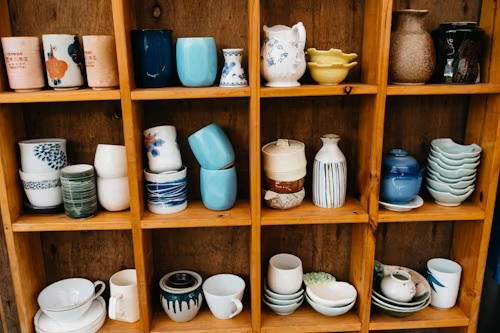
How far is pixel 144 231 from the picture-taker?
1.42m

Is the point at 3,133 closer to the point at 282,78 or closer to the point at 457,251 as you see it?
the point at 282,78

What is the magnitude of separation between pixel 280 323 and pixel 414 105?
2.92 ft

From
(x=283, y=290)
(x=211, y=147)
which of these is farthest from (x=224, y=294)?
(x=211, y=147)

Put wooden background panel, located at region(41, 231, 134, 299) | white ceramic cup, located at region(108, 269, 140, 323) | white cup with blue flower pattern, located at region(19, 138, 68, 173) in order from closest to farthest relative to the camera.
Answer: white cup with blue flower pattern, located at region(19, 138, 68, 173), white ceramic cup, located at region(108, 269, 140, 323), wooden background panel, located at region(41, 231, 134, 299)

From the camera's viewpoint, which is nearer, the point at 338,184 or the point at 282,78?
the point at 282,78

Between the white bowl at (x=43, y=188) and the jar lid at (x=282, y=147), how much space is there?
674 millimetres

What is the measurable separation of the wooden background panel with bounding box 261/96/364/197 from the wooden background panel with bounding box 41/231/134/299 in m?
0.66

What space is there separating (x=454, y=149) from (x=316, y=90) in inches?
21.6

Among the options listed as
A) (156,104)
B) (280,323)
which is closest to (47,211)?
(156,104)

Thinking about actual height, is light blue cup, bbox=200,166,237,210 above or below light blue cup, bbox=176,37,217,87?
below

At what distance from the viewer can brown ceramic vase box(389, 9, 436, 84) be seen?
1329 mm

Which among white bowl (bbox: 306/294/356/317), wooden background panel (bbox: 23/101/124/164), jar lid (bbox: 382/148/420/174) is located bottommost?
white bowl (bbox: 306/294/356/317)

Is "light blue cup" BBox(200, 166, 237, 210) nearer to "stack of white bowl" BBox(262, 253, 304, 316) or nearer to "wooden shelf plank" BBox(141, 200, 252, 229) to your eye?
"wooden shelf plank" BBox(141, 200, 252, 229)

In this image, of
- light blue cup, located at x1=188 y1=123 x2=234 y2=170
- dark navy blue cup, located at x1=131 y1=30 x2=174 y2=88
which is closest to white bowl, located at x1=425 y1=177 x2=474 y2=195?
light blue cup, located at x1=188 y1=123 x2=234 y2=170
